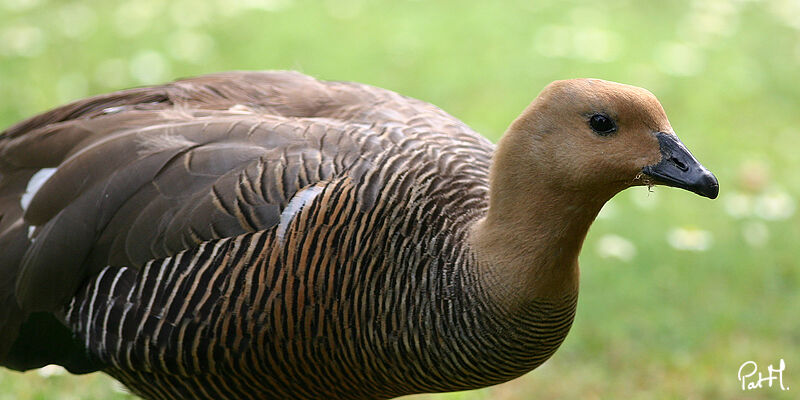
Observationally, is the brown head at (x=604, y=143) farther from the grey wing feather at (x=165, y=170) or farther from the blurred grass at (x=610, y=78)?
the blurred grass at (x=610, y=78)

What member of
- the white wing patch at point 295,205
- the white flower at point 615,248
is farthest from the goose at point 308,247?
the white flower at point 615,248

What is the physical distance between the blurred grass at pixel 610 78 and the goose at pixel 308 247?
4.70 feet

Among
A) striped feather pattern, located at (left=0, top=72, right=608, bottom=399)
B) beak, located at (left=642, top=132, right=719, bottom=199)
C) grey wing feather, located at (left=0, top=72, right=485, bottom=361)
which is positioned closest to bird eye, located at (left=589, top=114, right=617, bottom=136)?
beak, located at (left=642, top=132, right=719, bottom=199)

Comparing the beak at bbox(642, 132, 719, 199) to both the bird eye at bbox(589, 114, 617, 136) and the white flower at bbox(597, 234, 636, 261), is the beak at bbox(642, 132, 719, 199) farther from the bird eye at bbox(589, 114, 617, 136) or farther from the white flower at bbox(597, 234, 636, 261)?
the white flower at bbox(597, 234, 636, 261)

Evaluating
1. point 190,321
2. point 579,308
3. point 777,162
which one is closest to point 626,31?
point 777,162

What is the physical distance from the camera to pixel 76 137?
492 centimetres

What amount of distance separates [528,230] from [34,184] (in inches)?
98.1

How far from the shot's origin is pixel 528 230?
4.16m

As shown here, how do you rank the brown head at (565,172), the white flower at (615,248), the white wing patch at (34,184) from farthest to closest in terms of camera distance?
the white flower at (615,248), the white wing patch at (34,184), the brown head at (565,172)

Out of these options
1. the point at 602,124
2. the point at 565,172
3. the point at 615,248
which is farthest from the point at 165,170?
the point at 615,248

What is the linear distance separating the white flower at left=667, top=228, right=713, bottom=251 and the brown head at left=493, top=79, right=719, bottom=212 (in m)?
3.72

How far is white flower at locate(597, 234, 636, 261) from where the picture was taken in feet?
24.3

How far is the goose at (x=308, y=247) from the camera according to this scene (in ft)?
13.6

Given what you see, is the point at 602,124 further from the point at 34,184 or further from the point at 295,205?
the point at 34,184
